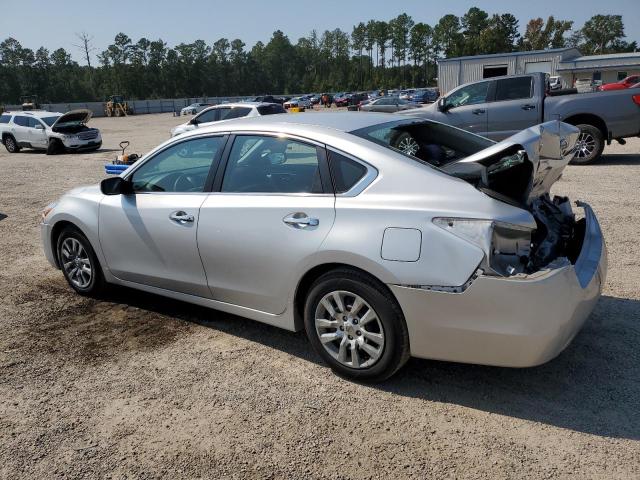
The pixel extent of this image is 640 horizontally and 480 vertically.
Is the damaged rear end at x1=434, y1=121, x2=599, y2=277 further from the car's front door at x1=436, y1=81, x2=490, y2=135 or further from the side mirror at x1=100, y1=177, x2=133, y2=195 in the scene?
the car's front door at x1=436, y1=81, x2=490, y2=135

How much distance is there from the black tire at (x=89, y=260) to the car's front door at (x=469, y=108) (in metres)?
8.82

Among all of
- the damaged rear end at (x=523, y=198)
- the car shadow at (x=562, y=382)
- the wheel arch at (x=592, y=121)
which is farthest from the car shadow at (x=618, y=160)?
the damaged rear end at (x=523, y=198)

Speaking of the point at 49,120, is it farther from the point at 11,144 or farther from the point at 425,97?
the point at 425,97

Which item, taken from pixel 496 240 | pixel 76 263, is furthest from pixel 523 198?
pixel 76 263

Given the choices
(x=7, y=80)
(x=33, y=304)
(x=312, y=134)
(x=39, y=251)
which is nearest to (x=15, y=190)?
(x=39, y=251)

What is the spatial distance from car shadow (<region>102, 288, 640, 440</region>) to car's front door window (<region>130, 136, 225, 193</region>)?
4.17 feet

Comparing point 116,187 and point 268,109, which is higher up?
point 268,109

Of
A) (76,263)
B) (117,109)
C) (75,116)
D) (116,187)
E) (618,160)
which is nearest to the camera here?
(116,187)

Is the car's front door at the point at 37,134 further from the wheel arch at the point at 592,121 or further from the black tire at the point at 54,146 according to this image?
the wheel arch at the point at 592,121

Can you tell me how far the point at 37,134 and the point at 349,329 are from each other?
836 inches

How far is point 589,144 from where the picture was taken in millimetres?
10961

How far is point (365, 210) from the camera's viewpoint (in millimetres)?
3096

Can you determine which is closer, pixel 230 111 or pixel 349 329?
pixel 349 329

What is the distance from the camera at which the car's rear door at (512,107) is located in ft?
36.9
